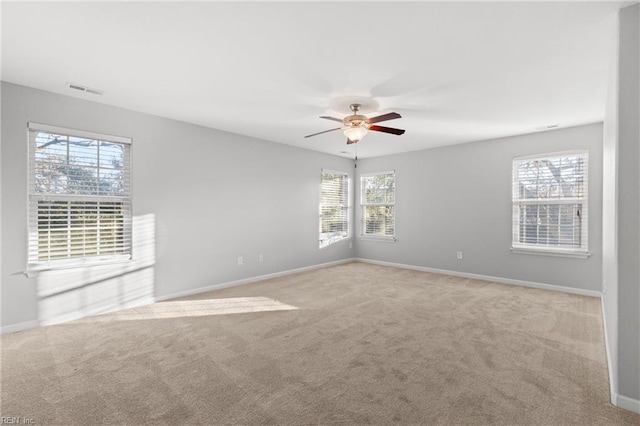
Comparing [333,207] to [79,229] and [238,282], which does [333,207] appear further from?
[79,229]

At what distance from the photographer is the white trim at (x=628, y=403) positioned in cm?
190

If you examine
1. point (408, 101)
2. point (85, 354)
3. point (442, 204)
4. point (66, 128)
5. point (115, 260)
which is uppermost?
point (408, 101)

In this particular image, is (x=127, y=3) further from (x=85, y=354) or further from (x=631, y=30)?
(x=631, y=30)

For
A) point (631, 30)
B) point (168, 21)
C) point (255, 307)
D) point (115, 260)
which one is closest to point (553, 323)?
point (631, 30)

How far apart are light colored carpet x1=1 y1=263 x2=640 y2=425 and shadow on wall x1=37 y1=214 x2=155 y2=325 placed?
0.81 ft

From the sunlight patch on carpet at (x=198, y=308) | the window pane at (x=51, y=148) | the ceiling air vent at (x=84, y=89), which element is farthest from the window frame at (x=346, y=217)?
the window pane at (x=51, y=148)

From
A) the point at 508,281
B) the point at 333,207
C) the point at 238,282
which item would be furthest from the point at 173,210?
the point at 508,281

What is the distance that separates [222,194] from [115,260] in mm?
1665

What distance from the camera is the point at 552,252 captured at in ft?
15.6

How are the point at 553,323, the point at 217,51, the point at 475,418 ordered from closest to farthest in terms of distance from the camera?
1. the point at 475,418
2. the point at 217,51
3. the point at 553,323

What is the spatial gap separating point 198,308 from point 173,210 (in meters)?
1.38

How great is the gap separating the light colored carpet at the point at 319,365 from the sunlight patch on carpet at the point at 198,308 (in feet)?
0.09

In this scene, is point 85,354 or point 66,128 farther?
point 66,128

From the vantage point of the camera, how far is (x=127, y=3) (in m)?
1.92
